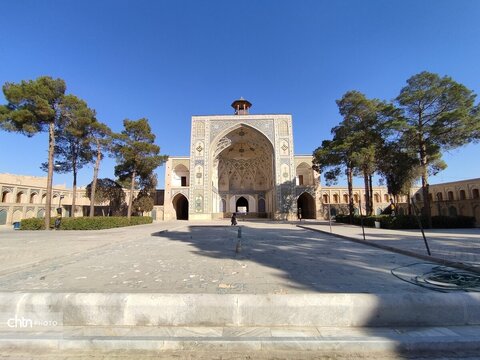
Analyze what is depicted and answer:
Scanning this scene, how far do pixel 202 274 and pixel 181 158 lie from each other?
31.2m

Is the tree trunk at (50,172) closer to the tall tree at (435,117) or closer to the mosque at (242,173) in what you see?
the mosque at (242,173)

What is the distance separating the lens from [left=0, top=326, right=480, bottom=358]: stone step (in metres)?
2.32

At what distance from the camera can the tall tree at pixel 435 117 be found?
14.6m

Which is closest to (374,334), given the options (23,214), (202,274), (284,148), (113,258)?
(202,274)

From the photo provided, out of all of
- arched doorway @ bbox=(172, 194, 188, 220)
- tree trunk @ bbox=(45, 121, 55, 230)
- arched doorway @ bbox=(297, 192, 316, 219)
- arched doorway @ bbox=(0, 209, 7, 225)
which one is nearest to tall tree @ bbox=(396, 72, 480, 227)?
arched doorway @ bbox=(297, 192, 316, 219)

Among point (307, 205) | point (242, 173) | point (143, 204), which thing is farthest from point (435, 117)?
point (143, 204)

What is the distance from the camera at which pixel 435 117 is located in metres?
15.6

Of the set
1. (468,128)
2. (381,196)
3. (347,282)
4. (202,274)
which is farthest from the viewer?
(381,196)

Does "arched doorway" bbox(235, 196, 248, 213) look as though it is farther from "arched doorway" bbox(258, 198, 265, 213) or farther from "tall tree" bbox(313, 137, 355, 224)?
"tall tree" bbox(313, 137, 355, 224)

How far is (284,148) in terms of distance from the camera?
3111cm

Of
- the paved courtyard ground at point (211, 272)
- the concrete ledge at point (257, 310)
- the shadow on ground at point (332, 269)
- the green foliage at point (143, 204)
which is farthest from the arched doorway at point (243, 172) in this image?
the concrete ledge at point (257, 310)

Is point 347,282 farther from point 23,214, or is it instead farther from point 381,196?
point 381,196

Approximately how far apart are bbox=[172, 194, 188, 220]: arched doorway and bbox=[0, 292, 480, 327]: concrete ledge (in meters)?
31.9

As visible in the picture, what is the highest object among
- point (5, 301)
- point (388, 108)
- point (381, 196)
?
point (388, 108)
